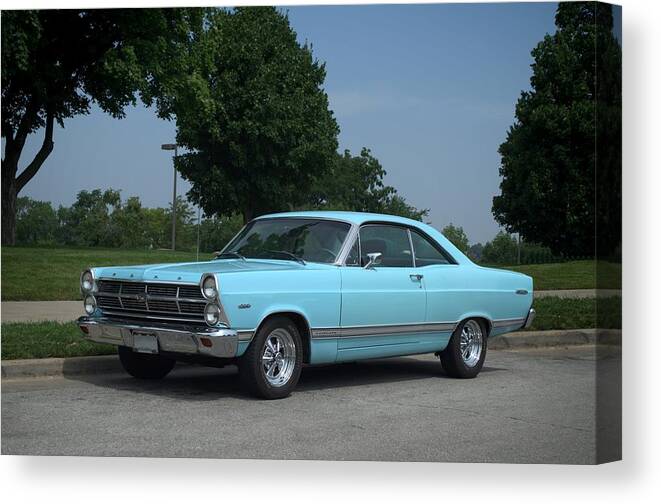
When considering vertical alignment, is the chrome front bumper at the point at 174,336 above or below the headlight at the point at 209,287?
below

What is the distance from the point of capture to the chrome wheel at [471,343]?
32.2ft

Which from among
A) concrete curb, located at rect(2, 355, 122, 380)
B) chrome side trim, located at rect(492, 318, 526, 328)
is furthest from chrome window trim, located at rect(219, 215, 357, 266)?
chrome side trim, located at rect(492, 318, 526, 328)

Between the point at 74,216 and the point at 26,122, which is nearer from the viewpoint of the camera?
the point at 26,122

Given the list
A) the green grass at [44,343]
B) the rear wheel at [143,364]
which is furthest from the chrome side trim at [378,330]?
the green grass at [44,343]

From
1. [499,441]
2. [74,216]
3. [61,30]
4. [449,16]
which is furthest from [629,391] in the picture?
[61,30]

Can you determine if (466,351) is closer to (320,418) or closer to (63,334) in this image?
(320,418)

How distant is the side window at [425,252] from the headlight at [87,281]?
2967 mm

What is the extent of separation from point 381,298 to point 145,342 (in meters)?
2.10

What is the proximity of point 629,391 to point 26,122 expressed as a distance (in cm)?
534

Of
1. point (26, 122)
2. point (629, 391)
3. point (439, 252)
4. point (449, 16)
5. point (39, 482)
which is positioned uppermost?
point (449, 16)

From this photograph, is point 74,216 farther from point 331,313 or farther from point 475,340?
point 475,340

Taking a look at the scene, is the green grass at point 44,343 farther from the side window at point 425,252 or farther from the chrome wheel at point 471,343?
the chrome wheel at point 471,343

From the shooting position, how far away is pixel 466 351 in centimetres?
983

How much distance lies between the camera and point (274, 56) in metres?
11.3
